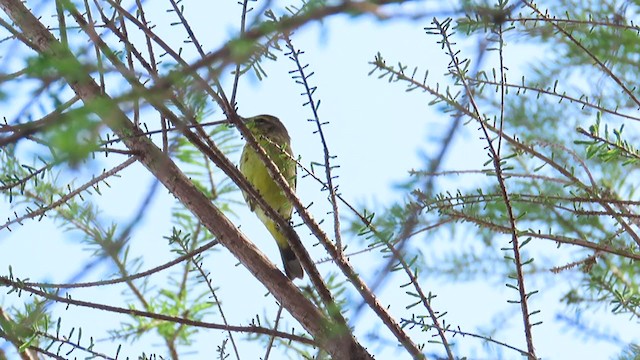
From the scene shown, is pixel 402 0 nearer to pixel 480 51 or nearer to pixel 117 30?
pixel 480 51

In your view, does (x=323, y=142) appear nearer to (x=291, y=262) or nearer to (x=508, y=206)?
(x=508, y=206)

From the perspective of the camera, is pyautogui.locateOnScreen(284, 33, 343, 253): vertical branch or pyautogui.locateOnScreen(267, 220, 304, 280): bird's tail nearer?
pyautogui.locateOnScreen(284, 33, 343, 253): vertical branch

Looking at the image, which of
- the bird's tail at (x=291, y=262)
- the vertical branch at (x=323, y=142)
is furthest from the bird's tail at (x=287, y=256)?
the vertical branch at (x=323, y=142)

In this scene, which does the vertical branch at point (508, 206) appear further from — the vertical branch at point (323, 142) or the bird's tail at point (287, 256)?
the bird's tail at point (287, 256)

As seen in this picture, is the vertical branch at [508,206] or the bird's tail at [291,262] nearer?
the vertical branch at [508,206]

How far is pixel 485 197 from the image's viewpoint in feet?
4.65

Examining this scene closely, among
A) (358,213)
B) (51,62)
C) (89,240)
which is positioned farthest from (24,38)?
(51,62)

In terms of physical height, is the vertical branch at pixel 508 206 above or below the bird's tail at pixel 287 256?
below

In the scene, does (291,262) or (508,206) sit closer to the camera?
(508,206)

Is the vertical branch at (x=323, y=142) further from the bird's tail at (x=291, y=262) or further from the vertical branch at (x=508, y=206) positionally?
the bird's tail at (x=291, y=262)

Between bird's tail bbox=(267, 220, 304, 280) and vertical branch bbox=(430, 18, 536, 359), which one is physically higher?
bird's tail bbox=(267, 220, 304, 280)

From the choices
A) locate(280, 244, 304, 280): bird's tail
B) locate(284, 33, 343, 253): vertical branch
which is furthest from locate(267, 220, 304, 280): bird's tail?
locate(284, 33, 343, 253): vertical branch

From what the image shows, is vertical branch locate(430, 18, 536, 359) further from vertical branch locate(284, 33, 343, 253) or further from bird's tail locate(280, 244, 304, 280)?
bird's tail locate(280, 244, 304, 280)

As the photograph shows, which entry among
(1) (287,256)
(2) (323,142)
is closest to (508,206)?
(2) (323,142)
